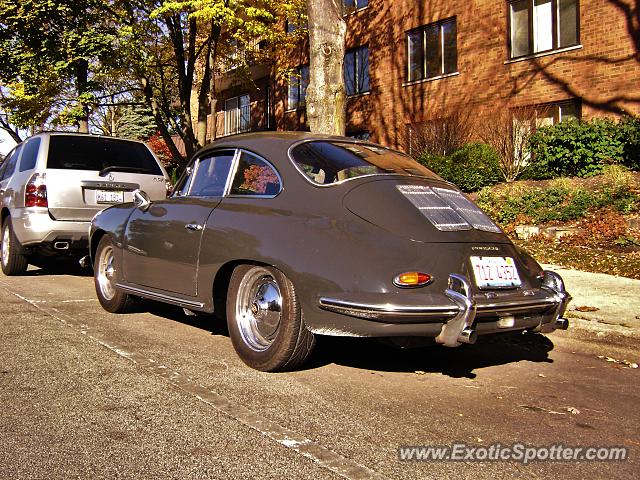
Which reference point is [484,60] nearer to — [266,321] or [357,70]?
[357,70]

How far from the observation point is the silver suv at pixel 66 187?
7969 millimetres

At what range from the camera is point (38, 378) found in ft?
13.1

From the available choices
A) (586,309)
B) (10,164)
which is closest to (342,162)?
(586,309)

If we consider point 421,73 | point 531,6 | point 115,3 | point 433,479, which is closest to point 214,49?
point 115,3

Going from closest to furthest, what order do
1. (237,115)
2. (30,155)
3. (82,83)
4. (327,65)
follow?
A: 1. (30,155)
2. (327,65)
3. (82,83)
4. (237,115)

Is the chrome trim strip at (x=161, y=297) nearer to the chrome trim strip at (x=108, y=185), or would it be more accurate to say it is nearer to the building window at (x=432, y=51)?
the chrome trim strip at (x=108, y=185)

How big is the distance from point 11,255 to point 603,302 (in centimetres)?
743

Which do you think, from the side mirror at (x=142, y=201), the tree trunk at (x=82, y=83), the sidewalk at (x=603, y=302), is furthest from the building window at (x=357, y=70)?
the side mirror at (x=142, y=201)

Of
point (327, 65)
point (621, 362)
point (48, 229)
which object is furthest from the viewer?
point (327, 65)

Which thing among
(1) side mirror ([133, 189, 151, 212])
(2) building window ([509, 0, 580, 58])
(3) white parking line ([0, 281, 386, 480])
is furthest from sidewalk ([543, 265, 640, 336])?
(2) building window ([509, 0, 580, 58])

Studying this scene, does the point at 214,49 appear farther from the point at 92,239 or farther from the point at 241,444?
the point at 241,444

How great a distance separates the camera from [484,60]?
59.2 ft

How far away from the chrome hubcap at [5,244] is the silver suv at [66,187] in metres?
0.02

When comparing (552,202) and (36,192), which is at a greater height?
(36,192)
